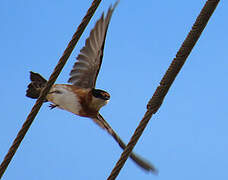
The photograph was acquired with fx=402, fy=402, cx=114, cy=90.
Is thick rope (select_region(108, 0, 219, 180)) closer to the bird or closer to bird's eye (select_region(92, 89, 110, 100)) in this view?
the bird

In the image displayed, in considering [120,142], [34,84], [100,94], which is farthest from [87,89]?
[120,142]

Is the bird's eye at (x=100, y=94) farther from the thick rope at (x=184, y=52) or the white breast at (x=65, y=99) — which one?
the thick rope at (x=184, y=52)

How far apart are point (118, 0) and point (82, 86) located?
1294 mm

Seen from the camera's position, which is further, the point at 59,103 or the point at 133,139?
the point at 59,103

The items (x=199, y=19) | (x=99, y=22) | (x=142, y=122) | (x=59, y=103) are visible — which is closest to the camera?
(x=142, y=122)

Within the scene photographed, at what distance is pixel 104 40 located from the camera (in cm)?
444

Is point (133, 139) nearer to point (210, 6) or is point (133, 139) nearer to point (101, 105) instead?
point (210, 6)

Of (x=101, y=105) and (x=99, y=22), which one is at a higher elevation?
(x=99, y=22)

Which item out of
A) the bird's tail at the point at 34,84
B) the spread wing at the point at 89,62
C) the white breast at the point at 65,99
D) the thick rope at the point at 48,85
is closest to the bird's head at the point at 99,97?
the white breast at the point at 65,99

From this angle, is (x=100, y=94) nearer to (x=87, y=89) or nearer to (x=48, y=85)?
(x=87, y=89)

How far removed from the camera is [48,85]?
226 cm

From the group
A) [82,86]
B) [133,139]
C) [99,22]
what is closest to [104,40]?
[99,22]

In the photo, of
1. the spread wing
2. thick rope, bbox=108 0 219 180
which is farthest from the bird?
thick rope, bbox=108 0 219 180

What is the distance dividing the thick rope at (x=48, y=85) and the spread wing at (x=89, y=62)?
226 centimetres
